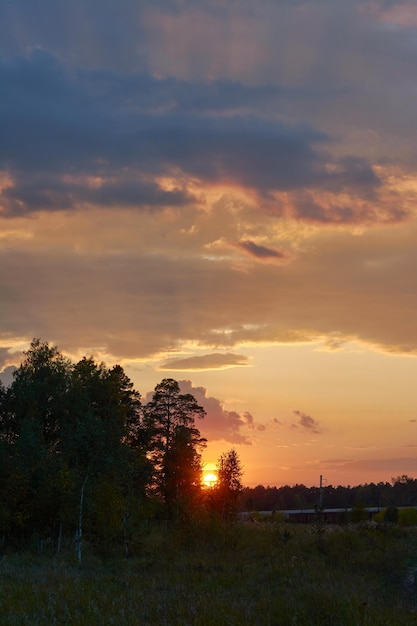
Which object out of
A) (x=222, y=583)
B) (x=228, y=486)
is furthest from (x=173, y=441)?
(x=222, y=583)

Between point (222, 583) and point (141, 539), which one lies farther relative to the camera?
point (141, 539)

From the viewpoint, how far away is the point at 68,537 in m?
55.6

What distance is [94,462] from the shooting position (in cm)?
3900

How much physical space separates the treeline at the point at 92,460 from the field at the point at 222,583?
2347mm

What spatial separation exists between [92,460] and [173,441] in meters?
33.7

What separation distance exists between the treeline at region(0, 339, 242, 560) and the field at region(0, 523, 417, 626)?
7.70 ft

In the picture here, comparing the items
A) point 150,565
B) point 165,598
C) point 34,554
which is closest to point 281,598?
point 165,598

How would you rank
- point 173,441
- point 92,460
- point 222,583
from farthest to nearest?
point 173,441 < point 92,460 < point 222,583

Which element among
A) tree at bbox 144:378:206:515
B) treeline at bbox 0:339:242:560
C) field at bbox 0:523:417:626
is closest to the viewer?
field at bbox 0:523:417:626

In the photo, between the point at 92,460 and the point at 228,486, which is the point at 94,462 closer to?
the point at 92,460

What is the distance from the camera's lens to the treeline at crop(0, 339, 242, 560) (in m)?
39.6

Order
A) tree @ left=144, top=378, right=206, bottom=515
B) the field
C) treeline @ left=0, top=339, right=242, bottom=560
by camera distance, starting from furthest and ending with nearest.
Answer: tree @ left=144, top=378, right=206, bottom=515, treeline @ left=0, top=339, right=242, bottom=560, the field

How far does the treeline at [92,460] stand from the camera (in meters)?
39.6

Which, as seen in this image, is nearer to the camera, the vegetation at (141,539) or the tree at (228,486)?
the vegetation at (141,539)
